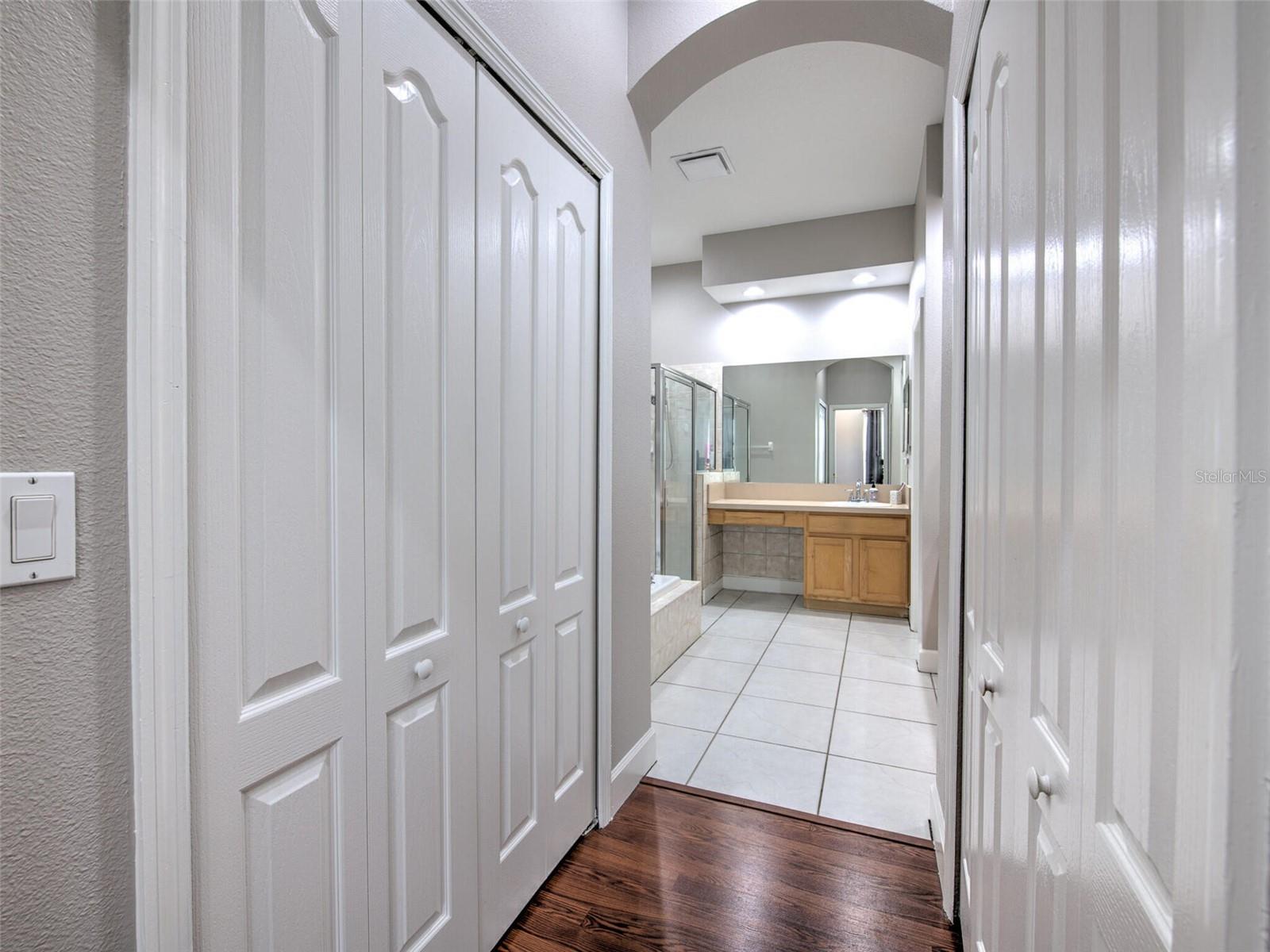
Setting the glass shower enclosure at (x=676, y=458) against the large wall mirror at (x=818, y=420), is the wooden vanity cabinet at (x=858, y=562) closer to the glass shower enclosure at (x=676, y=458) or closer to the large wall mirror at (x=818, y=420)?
the large wall mirror at (x=818, y=420)

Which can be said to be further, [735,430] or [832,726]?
[735,430]

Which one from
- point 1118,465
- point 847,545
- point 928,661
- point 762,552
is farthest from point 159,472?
point 762,552

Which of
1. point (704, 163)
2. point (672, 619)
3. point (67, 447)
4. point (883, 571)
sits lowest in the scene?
point (672, 619)

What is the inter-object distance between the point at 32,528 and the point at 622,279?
64.4 inches

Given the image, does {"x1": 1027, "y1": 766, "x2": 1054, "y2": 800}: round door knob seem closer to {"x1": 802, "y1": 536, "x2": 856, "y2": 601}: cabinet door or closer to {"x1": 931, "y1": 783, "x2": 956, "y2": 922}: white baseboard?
{"x1": 931, "y1": 783, "x2": 956, "y2": 922}: white baseboard

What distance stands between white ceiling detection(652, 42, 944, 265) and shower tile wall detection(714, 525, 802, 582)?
96.5 inches

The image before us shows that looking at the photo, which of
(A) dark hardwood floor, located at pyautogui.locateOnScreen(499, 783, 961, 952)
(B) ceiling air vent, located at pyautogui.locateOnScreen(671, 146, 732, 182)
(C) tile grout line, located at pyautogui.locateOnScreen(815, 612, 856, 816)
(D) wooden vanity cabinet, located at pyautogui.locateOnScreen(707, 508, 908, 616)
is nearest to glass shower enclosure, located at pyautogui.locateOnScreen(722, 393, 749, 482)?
(D) wooden vanity cabinet, located at pyautogui.locateOnScreen(707, 508, 908, 616)

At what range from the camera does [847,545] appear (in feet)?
13.9

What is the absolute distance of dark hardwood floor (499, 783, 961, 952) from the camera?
56.3 inches

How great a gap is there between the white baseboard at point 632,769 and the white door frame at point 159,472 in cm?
138

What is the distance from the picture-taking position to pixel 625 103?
1.98m

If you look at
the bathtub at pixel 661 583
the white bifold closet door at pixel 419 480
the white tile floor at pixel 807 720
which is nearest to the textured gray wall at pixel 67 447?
the white bifold closet door at pixel 419 480

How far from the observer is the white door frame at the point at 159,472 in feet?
2.22
